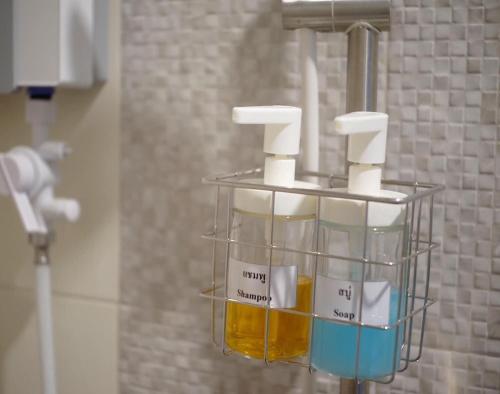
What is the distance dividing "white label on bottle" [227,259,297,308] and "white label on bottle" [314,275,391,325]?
1.3 inches

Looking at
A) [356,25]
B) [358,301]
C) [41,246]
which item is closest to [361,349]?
[358,301]

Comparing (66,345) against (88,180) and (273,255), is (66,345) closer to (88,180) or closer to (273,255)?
(88,180)

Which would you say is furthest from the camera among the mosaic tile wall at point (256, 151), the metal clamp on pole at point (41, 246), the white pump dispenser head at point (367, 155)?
the metal clamp on pole at point (41, 246)

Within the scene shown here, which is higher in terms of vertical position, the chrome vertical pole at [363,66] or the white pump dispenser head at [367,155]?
the chrome vertical pole at [363,66]

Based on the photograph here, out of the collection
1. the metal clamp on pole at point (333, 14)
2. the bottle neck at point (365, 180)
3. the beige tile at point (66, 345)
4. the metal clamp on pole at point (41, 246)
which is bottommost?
the beige tile at point (66, 345)

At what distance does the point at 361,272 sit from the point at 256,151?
234mm

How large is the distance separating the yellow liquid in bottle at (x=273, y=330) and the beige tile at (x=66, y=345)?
0.28 meters

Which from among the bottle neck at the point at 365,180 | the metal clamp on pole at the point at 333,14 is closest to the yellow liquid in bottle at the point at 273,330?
the bottle neck at the point at 365,180

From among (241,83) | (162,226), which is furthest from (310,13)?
(162,226)

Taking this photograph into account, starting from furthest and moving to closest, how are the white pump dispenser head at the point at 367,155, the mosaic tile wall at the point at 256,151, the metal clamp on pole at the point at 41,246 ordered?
the metal clamp on pole at the point at 41,246 < the mosaic tile wall at the point at 256,151 < the white pump dispenser head at the point at 367,155

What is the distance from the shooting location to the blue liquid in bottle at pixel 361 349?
546mm

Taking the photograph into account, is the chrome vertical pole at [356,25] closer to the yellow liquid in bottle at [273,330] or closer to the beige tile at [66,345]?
the yellow liquid in bottle at [273,330]

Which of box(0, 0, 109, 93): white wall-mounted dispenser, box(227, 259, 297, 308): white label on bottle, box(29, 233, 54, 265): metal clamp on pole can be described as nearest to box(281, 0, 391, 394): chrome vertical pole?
box(227, 259, 297, 308): white label on bottle

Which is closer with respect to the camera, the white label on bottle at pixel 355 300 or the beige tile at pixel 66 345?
the white label on bottle at pixel 355 300
